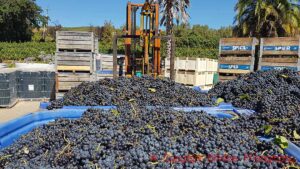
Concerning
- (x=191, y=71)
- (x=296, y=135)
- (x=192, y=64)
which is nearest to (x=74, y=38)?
(x=192, y=64)

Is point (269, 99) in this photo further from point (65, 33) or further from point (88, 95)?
point (65, 33)

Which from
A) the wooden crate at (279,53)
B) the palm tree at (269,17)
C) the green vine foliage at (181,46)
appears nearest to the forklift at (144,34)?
the wooden crate at (279,53)

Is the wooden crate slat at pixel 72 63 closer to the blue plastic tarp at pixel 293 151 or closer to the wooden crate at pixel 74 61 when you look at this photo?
the wooden crate at pixel 74 61

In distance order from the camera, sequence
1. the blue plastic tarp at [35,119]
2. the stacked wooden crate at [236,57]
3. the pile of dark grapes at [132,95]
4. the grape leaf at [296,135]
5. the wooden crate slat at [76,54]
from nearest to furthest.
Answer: the grape leaf at [296,135] → the blue plastic tarp at [35,119] → the pile of dark grapes at [132,95] → the stacked wooden crate at [236,57] → the wooden crate slat at [76,54]

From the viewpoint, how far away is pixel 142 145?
2.15 m

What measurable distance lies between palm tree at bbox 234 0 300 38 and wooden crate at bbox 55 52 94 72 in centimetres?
1141

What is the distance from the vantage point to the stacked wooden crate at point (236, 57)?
7.52 metres

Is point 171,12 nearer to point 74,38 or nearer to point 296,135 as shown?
point 74,38

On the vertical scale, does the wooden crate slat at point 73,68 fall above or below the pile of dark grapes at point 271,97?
above

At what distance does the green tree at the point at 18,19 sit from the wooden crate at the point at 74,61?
111ft

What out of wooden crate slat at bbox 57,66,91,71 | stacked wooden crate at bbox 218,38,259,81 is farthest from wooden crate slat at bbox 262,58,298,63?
wooden crate slat at bbox 57,66,91,71

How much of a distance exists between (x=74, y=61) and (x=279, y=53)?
572cm

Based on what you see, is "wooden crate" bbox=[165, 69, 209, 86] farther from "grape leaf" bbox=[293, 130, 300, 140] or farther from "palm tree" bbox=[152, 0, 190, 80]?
"grape leaf" bbox=[293, 130, 300, 140]

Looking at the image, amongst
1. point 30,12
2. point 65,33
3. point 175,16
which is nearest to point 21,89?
point 65,33
